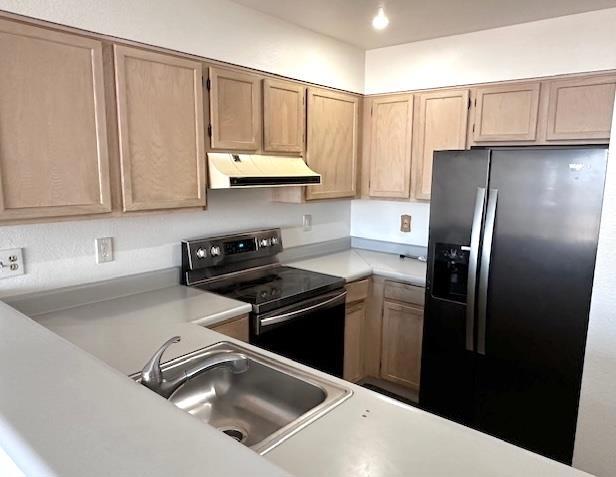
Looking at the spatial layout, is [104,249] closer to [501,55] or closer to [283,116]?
[283,116]

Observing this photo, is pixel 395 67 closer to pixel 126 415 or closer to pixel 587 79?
pixel 587 79

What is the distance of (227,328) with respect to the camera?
196 centimetres

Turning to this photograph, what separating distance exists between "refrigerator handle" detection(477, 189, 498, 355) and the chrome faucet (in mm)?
1336

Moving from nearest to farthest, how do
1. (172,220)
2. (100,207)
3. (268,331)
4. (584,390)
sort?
(584,390) → (100,207) → (268,331) → (172,220)

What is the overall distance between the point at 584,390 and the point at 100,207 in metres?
2.00

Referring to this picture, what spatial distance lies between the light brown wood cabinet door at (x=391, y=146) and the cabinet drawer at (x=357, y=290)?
27.3 inches

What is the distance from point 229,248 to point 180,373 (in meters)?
1.20

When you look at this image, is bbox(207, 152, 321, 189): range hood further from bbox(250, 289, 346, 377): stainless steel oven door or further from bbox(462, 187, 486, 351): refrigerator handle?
bbox(462, 187, 486, 351): refrigerator handle

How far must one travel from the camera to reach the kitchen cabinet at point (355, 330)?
9.14ft

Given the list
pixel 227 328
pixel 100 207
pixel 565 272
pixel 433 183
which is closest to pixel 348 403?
pixel 227 328

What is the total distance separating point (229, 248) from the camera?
8.31 ft

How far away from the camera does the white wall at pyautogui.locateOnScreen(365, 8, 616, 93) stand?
2.34 m

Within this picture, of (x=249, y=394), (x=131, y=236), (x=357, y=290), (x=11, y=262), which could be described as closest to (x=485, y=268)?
(x=357, y=290)

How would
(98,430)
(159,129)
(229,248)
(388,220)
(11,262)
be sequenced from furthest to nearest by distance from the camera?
(388,220), (229,248), (159,129), (11,262), (98,430)
